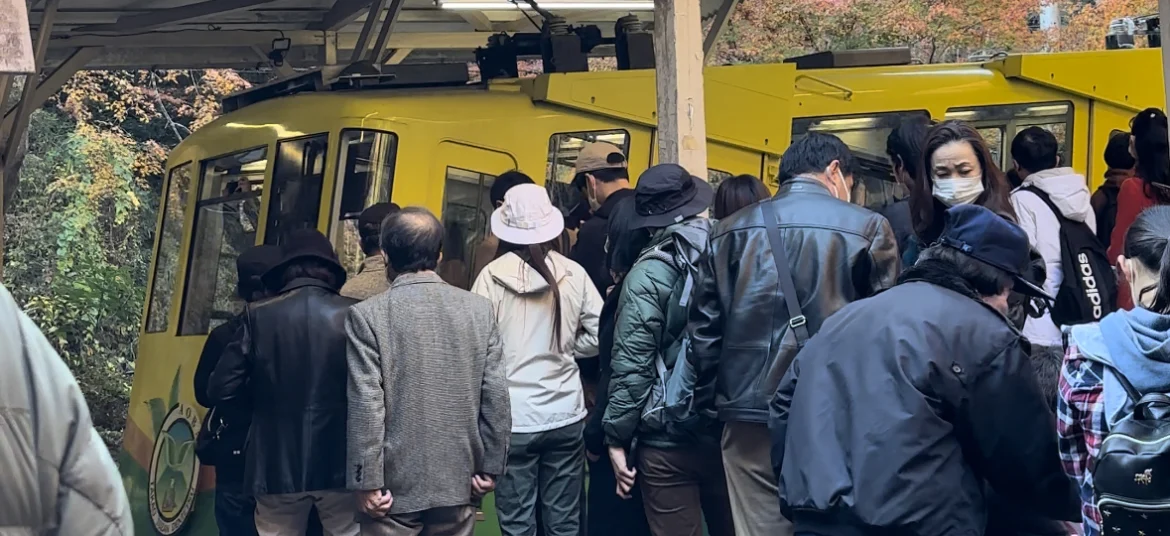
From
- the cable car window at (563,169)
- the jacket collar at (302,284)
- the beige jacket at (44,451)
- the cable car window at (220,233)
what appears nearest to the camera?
the beige jacket at (44,451)

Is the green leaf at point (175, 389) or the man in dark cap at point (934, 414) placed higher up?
the man in dark cap at point (934, 414)

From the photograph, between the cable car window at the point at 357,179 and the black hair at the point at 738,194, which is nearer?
the black hair at the point at 738,194

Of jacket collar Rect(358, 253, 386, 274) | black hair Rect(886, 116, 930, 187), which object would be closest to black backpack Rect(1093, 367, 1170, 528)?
black hair Rect(886, 116, 930, 187)

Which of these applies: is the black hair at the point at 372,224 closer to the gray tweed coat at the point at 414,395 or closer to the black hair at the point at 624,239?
the gray tweed coat at the point at 414,395

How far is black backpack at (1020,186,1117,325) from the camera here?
482cm

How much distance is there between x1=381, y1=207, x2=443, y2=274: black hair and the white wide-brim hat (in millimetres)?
691

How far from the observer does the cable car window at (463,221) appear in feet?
22.3

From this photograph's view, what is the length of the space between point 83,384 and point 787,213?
13021 mm

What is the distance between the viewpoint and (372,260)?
5.82 metres

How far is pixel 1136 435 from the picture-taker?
2881 millimetres

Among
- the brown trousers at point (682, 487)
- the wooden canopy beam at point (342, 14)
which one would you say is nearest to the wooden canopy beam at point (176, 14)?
Result: the wooden canopy beam at point (342, 14)

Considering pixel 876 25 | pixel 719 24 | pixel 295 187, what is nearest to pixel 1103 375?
pixel 295 187

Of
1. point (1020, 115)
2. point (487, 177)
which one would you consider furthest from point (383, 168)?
point (1020, 115)

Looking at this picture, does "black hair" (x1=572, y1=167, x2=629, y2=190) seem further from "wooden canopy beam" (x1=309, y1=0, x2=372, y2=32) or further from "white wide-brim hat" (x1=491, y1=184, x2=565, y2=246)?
"wooden canopy beam" (x1=309, y1=0, x2=372, y2=32)
